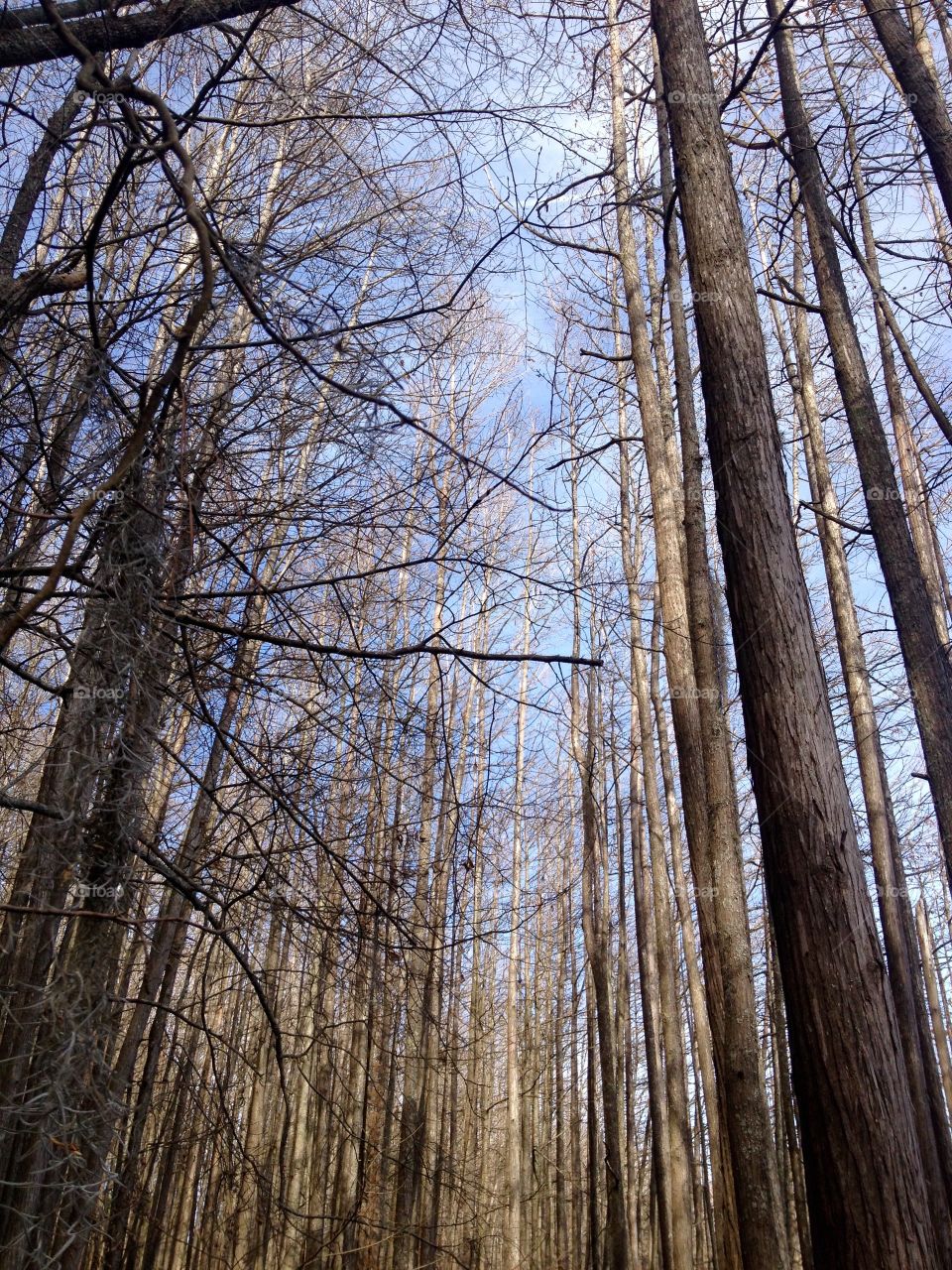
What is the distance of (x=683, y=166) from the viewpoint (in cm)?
393

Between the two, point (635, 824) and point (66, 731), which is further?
point (635, 824)

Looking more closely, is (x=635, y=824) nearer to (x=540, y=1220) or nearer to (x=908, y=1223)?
(x=908, y=1223)

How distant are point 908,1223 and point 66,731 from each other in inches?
100

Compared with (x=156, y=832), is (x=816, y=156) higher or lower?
higher

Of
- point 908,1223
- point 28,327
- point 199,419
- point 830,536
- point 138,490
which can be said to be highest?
point 830,536

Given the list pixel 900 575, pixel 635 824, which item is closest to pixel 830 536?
pixel 900 575

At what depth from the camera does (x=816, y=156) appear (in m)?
7.61

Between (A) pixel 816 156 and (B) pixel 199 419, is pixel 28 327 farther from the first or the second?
(A) pixel 816 156

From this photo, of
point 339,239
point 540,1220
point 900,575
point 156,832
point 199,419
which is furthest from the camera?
point 540,1220

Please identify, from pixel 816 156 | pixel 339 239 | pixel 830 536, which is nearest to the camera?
pixel 339 239

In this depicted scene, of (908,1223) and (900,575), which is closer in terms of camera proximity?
(908,1223)

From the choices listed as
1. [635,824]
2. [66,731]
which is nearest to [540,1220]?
[635,824]

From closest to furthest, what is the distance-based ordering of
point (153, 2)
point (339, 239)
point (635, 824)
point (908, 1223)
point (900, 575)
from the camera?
point (908, 1223)
point (153, 2)
point (339, 239)
point (900, 575)
point (635, 824)

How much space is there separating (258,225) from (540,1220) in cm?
2262
